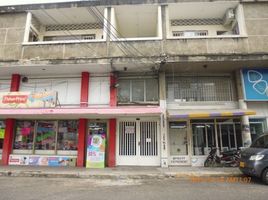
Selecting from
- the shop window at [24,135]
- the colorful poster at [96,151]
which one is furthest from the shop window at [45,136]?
the colorful poster at [96,151]

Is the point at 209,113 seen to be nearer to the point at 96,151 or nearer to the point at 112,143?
the point at 112,143

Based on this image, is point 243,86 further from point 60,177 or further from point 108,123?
point 60,177

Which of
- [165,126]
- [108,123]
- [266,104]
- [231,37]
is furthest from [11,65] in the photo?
[266,104]

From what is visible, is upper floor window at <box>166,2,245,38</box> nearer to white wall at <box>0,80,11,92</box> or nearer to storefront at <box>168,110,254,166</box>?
storefront at <box>168,110,254,166</box>

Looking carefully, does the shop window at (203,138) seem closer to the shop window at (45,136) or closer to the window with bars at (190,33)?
the window with bars at (190,33)

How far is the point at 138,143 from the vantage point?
12688 mm

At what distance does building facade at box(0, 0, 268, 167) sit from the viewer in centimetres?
1223

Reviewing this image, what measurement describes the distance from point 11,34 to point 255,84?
14326 millimetres

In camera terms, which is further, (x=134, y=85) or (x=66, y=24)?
(x=66, y=24)

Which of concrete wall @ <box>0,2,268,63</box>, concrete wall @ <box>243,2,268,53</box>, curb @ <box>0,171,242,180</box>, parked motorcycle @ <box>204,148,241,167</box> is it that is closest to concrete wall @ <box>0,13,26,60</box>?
concrete wall @ <box>0,2,268,63</box>

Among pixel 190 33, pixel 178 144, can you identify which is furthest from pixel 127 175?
pixel 190 33

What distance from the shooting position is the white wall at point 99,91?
13.2 metres

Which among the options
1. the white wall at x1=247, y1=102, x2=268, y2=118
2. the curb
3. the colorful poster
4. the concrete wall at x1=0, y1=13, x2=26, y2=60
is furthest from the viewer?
the concrete wall at x1=0, y1=13, x2=26, y2=60

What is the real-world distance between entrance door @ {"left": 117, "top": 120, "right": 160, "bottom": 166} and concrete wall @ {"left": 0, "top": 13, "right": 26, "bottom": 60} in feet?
24.2
